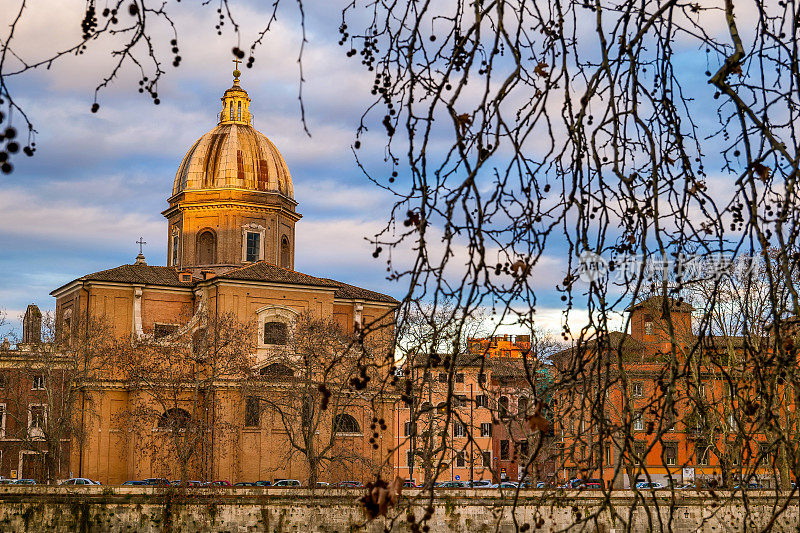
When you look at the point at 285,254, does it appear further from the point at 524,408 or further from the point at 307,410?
the point at 524,408

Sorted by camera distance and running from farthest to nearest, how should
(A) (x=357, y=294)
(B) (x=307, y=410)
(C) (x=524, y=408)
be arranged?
1. (A) (x=357, y=294)
2. (B) (x=307, y=410)
3. (C) (x=524, y=408)

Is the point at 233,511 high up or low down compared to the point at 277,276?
down

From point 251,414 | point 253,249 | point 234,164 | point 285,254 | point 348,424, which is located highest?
point 234,164

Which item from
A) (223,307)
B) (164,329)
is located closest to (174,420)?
(223,307)

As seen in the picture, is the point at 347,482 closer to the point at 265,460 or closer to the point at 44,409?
the point at 265,460

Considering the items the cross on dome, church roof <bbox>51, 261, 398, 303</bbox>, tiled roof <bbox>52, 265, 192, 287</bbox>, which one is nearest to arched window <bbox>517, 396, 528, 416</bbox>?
church roof <bbox>51, 261, 398, 303</bbox>

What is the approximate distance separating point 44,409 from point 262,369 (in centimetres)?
933

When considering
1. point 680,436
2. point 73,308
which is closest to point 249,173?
point 73,308

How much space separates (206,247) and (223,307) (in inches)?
305

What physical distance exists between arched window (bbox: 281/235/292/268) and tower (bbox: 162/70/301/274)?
0.26 feet

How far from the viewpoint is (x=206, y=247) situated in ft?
176

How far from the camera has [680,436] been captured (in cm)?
5172

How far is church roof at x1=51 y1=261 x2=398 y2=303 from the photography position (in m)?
47.6

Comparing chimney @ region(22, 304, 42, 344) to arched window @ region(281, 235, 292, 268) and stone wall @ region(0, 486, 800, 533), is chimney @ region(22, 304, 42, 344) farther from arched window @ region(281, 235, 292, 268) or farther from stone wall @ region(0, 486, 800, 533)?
stone wall @ region(0, 486, 800, 533)
